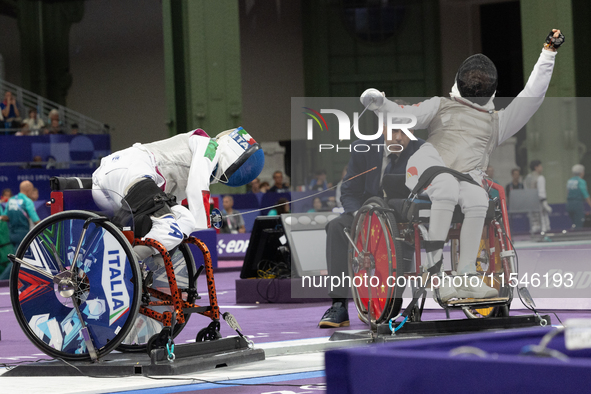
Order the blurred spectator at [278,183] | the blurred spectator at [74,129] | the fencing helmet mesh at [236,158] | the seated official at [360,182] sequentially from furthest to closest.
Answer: the blurred spectator at [74,129], the blurred spectator at [278,183], the seated official at [360,182], the fencing helmet mesh at [236,158]

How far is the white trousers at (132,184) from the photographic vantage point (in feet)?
15.4

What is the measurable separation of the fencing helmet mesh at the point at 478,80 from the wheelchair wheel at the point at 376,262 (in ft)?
2.93

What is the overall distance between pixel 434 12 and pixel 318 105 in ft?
65.1

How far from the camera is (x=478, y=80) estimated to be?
5418 mm

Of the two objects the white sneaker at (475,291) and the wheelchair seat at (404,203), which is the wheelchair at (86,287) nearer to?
the wheelchair seat at (404,203)

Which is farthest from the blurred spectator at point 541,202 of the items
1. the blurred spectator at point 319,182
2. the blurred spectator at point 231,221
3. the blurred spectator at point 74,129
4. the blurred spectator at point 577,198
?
the blurred spectator at point 74,129

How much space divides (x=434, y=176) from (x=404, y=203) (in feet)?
0.83

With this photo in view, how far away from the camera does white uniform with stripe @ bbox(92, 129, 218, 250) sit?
471 centimetres

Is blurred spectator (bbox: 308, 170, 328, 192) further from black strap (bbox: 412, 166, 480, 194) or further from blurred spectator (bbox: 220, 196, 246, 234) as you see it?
blurred spectator (bbox: 220, 196, 246, 234)

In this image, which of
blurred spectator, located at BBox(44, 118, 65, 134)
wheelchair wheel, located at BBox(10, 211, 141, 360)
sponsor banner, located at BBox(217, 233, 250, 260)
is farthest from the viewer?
blurred spectator, located at BBox(44, 118, 65, 134)

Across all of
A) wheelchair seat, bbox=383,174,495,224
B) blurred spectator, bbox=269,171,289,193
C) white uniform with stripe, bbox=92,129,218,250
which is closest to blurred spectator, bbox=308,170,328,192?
wheelchair seat, bbox=383,174,495,224

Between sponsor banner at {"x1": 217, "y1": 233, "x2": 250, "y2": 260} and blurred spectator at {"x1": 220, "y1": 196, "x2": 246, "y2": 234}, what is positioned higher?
blurred spectator at {"x1": 220, "y1": 196, "x2": 246, "y2": 234}

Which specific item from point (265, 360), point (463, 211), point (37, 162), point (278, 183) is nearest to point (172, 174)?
point (265, 360)

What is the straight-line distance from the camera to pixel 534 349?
1.84 meters
